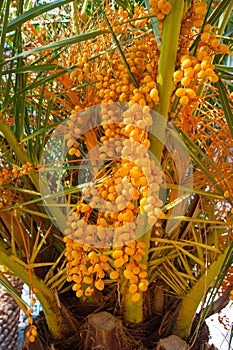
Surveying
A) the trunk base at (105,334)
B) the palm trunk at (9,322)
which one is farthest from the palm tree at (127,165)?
the palm trunk at (9,322)

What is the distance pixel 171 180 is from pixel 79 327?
24cm

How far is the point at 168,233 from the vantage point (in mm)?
525

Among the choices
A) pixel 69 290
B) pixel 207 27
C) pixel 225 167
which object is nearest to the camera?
pixel 207 27

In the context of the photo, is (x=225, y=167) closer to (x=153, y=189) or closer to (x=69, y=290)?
(x=153, y=189)

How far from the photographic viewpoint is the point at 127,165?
0.36 m

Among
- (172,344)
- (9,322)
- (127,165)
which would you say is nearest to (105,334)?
(172,344)

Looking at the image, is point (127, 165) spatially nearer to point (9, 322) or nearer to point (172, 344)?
point (172, 344)

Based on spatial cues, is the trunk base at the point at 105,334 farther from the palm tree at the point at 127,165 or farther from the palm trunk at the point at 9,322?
the palm trunk at the point at 9,322

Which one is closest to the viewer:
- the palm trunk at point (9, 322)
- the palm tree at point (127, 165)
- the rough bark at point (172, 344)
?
the palm tree at point (127, 165)

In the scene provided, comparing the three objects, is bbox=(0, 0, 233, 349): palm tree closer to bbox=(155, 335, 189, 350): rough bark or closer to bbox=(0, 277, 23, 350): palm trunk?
bbox=(155, 335, 189, 350): rough bark

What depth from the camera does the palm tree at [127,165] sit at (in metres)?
0.36

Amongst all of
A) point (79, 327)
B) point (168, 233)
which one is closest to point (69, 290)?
point (79, 327)

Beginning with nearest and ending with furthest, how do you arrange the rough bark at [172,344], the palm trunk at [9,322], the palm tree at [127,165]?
the palm tree at [127,165]
the rough bark at [172,344]
the palm trunk at [9,322]

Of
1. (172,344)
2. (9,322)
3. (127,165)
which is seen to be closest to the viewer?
(127,165)
